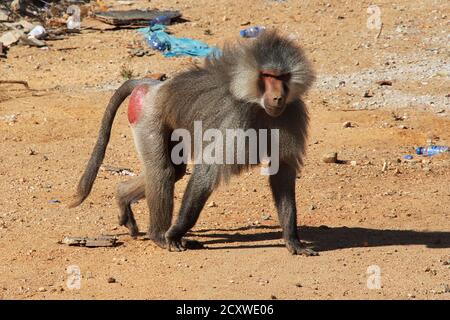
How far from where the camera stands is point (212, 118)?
6.70 metres

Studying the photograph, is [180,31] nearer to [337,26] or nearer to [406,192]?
Answer: [337,26]

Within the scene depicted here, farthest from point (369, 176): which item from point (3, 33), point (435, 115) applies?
point (3, 33)

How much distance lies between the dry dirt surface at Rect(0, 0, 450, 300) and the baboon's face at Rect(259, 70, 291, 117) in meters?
1.14

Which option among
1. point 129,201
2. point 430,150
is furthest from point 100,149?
point 430,150

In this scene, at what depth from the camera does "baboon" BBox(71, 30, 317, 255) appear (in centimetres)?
648

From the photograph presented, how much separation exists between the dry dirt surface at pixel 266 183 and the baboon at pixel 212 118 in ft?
0.97

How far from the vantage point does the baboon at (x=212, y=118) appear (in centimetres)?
648

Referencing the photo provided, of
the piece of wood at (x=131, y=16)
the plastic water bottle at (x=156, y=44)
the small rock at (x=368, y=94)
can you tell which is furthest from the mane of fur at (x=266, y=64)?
the piece of wood at (x=131, y=16)

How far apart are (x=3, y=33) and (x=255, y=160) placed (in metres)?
8.72

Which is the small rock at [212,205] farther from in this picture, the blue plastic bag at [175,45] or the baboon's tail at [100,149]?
the blue plastic bag at [175,45]

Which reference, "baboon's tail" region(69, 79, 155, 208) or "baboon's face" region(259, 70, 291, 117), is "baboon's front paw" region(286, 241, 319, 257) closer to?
"baboon's face" region(259, 70, 291, 117)

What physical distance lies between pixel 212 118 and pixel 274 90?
0.55m

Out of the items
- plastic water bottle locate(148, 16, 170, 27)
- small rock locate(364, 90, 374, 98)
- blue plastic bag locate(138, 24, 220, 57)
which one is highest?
plastic water bottle locate(148, 16, 170, 27)

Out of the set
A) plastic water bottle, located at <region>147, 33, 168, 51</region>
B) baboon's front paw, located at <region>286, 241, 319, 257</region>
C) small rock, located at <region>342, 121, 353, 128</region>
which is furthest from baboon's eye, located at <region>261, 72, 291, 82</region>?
plastic water bottle, located at <region>147, 33, 168, 51</region>
